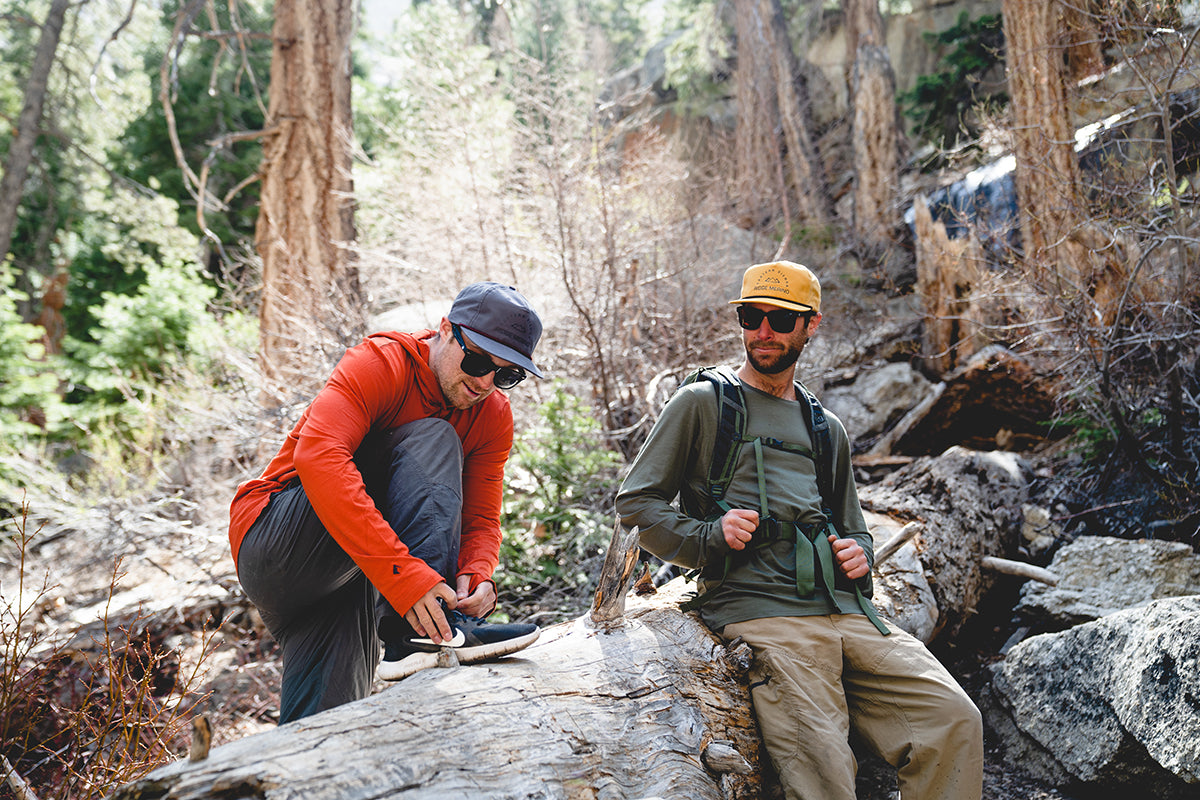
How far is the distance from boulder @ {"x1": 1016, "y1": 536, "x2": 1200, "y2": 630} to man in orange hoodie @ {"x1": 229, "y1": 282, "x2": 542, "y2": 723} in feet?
10.3

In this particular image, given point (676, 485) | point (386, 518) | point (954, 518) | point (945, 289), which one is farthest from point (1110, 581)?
point (945, 289)

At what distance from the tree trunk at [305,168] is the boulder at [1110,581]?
6.23 m

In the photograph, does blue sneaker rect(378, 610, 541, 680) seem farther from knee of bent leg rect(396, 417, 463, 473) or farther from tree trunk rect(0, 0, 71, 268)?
tree trunk rect(0, 0, 71, 268)

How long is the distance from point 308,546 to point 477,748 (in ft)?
3.24

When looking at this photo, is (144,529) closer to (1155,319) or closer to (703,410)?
(703,410)

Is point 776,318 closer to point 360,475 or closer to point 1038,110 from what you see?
point 360,475

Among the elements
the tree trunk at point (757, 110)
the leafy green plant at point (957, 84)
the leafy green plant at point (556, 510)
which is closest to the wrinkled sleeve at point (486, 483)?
the leafy green plant at point (556, 510)

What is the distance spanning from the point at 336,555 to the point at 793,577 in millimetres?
1560

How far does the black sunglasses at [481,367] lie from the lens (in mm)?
2568

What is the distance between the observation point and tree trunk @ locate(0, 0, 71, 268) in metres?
11.7

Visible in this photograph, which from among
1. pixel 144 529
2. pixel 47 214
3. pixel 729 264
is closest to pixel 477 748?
pixel 144 529

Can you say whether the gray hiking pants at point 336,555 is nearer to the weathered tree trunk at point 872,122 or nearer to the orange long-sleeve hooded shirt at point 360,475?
the orange long-sleeve hooded shirt at point 360,475

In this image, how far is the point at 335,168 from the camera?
26.5ft

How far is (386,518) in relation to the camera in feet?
8.12
